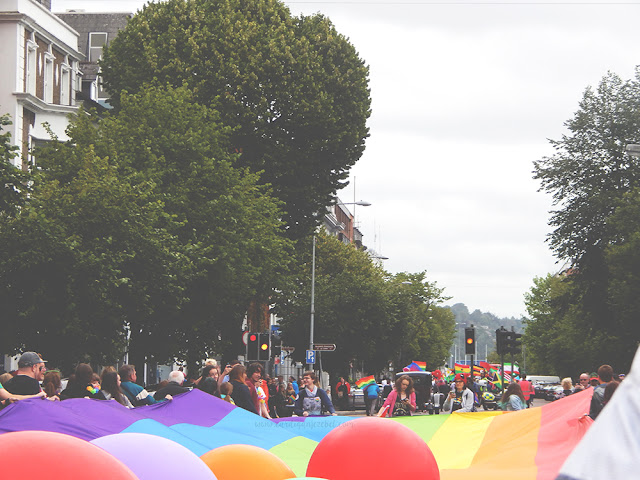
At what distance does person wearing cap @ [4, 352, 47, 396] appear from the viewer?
12.6 m

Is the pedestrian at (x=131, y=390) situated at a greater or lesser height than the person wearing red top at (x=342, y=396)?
greater

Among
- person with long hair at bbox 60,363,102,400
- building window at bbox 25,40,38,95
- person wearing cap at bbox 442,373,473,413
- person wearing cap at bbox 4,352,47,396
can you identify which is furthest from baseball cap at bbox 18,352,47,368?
building window at bbox 25,40,38,95

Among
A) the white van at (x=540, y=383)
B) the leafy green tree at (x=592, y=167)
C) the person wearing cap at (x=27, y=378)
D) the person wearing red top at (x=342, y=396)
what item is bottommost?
the white van at (x=540, y=383)

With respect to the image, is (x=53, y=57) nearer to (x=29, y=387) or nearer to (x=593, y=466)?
(x=29, y=387)

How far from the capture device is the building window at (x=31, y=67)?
4400cm

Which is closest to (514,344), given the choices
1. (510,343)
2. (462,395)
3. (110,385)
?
(510,343)

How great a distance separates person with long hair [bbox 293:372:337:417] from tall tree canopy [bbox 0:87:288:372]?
9087 mm

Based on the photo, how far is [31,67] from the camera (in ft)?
146

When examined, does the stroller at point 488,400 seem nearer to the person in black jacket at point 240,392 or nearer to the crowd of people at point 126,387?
the crowd of people at point 126,387

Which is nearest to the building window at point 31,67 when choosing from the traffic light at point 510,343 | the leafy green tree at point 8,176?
the leafy green tree at point 8,176

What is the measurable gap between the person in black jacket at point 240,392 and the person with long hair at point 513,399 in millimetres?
5141

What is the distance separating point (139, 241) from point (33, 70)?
1824cm

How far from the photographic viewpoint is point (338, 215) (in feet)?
411

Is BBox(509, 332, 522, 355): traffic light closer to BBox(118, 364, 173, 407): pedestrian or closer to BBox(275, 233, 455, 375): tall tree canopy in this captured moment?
BBox(118, 364, 173, 407): pedestrian
